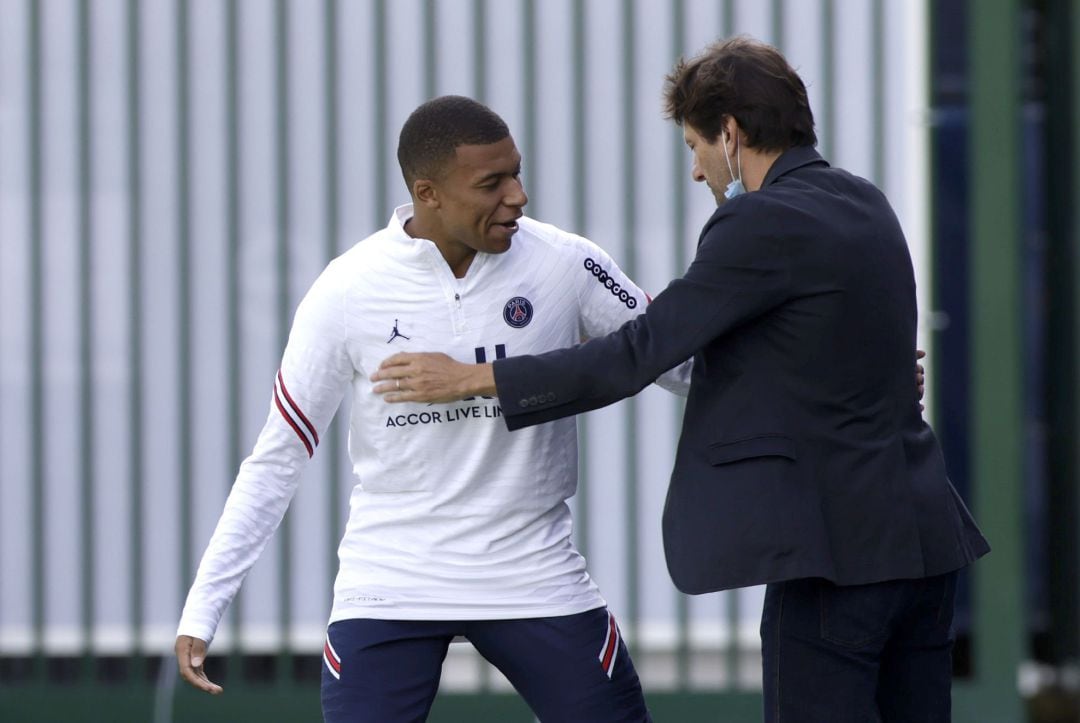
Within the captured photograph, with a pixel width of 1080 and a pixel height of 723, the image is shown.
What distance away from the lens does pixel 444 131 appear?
287 centimetres

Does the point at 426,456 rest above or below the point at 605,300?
below

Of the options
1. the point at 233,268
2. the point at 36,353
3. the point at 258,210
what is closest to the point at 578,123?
the point at 258,210

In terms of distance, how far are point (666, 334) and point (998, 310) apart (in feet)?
8.95

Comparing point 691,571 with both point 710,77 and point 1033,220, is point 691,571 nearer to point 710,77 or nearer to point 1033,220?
point 710,77

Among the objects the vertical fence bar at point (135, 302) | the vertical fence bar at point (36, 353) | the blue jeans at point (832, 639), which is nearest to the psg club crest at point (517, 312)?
the blue jeans at point (832, 639)

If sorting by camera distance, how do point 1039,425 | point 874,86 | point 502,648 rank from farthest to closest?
1. point 1039,425
2. point 874,86
3. point 502,648

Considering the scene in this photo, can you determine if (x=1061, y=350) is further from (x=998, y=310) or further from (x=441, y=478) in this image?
(x=441, y=478)

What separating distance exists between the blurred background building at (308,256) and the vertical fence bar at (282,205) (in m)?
0.01

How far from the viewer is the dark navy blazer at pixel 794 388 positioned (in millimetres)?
2568

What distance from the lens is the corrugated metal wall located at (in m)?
5.10

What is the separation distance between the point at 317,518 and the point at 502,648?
232cm

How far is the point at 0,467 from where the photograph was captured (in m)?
5.22

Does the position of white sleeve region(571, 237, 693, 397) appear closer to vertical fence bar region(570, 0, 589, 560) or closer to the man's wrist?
the man's wrist

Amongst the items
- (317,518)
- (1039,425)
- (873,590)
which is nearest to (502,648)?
(873,590)
